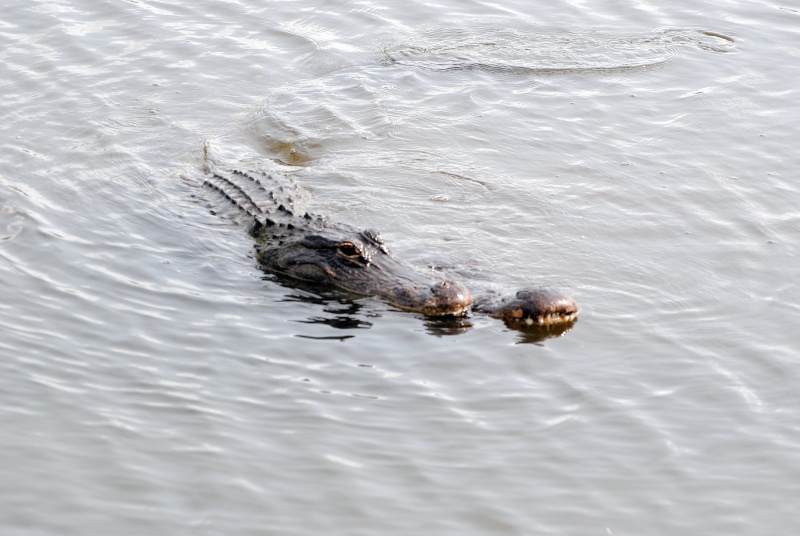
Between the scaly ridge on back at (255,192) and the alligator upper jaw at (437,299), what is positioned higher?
the scaly ridge on back at (255,192)

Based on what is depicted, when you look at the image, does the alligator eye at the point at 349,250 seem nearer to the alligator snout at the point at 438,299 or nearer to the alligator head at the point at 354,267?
the alligator head at the point at 354,267

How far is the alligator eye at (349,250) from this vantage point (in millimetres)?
7480

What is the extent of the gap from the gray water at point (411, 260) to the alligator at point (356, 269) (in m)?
0.17

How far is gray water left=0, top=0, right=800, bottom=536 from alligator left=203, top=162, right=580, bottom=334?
170 mm

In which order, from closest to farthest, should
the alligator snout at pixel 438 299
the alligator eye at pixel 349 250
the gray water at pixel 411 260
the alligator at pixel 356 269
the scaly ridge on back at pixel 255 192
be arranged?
the gray water at pixel 411 260 → the alligator at pixel 356 269 → the alligator snout at pixel 438 299 → the alligator eye at pixel 349 250 → the scaly ridge on back at pixel 255 192

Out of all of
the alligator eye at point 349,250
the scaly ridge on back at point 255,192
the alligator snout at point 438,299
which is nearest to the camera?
the alligator snout at point 438,299

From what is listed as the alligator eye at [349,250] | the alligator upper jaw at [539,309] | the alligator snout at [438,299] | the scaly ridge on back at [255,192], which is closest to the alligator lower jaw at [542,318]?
the alligator upper jaw at [539,309]

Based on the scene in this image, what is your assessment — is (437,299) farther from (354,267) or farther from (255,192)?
(255,192)

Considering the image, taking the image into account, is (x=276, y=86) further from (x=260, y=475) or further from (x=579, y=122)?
(x=260, y=475)

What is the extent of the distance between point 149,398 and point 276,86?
6314mm

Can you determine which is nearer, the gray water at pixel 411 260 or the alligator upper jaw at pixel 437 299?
the gray water at pixel 411 260

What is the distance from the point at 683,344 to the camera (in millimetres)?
6562

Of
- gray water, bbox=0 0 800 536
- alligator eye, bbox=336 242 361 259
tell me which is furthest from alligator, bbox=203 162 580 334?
gray water, bbox=0 0 800 536

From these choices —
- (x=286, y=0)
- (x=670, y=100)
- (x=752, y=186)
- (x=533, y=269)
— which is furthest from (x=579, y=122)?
(x=286, y=0)
